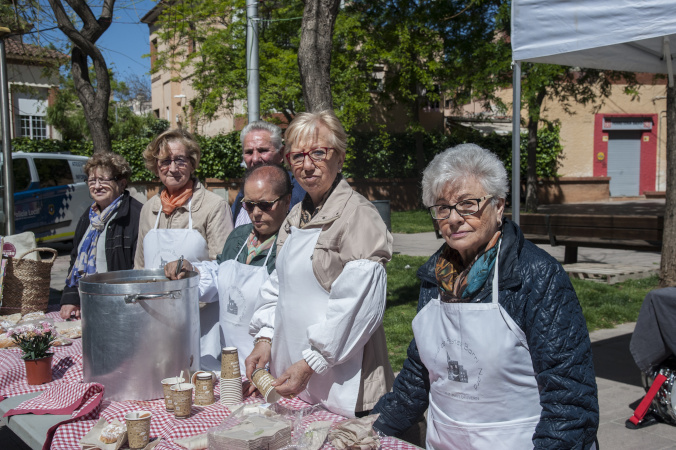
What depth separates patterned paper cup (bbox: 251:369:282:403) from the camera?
2135 millimetres

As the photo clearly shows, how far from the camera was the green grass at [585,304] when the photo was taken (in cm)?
588

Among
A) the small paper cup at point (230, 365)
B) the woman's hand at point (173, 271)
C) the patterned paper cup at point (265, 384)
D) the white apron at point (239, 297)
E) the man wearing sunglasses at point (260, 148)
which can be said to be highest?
the man wearing sunglasses at point (260, 148)

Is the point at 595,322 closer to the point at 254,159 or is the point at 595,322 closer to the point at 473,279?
the point at 254,159

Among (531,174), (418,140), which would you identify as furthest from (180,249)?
(418,140)

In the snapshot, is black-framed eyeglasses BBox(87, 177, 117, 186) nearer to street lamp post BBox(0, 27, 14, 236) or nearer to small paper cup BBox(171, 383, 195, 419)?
small paper cup BBox(171, 383, 195, 419)

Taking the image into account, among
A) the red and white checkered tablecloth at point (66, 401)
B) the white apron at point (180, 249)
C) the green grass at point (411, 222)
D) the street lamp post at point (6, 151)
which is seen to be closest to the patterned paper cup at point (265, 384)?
the red and white checkered tablecloth at point (66, 401)

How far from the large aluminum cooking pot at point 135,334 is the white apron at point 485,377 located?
986 mm

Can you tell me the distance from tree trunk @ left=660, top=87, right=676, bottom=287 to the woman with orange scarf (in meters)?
4.71

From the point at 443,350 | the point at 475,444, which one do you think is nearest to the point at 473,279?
the point at 443,350

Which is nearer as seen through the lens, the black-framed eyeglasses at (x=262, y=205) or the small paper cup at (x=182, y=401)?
the small paper cup at (x=182, y=401)

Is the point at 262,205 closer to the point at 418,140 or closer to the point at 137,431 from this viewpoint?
the point at 137,431

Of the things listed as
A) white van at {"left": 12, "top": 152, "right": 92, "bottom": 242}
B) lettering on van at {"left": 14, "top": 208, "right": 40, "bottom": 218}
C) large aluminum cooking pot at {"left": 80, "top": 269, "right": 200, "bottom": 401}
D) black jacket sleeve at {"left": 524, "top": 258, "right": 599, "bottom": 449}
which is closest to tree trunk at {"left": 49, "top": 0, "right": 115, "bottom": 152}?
white van at {"left": 12, "top": 152, "right": 92, "bottom": 242}

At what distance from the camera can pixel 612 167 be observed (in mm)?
28547

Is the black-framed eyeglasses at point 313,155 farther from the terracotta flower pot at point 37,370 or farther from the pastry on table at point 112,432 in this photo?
the terracotta flower pot at point 37,370
